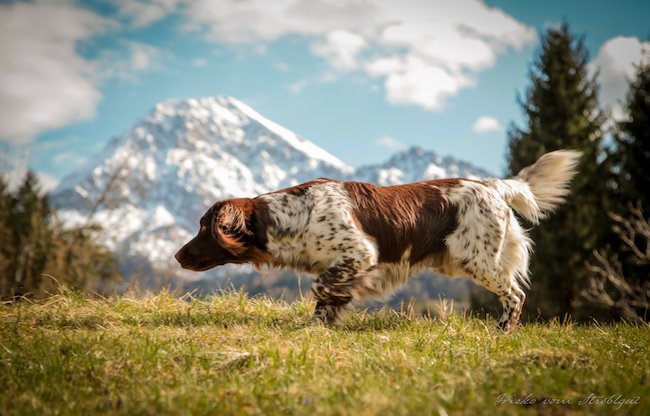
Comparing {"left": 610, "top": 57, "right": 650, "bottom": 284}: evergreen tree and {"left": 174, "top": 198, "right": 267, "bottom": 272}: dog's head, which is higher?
{"left": 610, "top": 57, "right": 650, "bottom": 284}: evergreen tree

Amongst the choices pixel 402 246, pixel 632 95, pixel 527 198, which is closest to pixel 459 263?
pixel 402 246

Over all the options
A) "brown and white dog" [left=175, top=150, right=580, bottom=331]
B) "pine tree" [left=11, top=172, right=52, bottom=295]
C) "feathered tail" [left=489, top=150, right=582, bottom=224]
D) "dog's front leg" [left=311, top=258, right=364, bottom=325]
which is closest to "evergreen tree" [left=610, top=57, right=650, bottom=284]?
"feathered tail" [left=489, top=150, right=582, bottom=224]

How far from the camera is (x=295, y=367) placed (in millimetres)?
3111

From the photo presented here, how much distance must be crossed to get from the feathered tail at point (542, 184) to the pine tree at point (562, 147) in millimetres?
11701

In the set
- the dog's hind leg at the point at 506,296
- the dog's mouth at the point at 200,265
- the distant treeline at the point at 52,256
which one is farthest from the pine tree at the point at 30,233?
the dog's hind leg at the point at 506,296

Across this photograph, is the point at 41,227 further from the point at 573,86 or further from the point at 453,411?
the point at 453,411

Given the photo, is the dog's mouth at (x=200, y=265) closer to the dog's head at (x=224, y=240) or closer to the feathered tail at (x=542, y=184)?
the dog's head at (x=224, y=240)

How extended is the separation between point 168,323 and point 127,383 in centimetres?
156

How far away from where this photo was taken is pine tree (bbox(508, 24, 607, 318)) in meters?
17.8

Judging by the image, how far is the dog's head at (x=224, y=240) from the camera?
4.99 metres

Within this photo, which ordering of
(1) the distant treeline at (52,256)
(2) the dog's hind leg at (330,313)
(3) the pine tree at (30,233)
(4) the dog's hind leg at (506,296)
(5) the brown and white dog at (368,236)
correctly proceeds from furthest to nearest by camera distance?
(3) the pine tree at (30,233) → (1) the distant treeline at (52,256) → (4) the dog's hind leg at (506,296) → (5) the brown and white dog at (368,236) → (2) the dog's hind leg at (330,313)

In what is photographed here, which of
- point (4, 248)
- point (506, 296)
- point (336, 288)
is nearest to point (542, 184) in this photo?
point (506, 296)

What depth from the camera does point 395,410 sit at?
226 centimetres

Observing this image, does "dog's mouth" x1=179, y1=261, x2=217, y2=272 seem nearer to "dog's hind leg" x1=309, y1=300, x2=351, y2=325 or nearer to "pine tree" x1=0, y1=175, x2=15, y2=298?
"dog's hind leg" x1=309, y1=300, x2=351, y2=325
